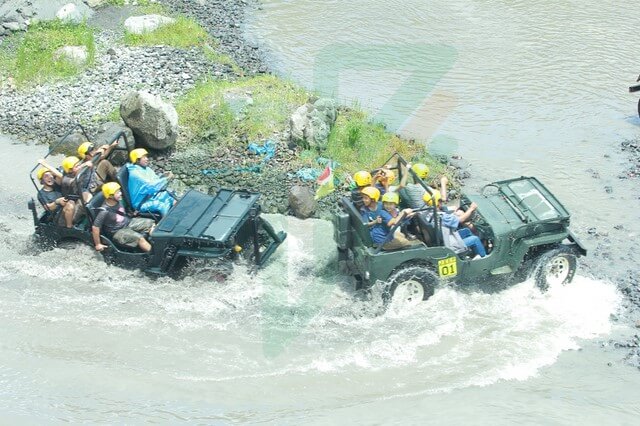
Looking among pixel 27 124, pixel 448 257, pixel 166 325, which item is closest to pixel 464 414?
pixel 448 257

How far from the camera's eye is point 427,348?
32.5 feet

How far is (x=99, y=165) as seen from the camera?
37.8ft

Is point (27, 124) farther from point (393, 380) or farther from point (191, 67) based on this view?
point (393, 380)

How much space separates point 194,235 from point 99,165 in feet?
6.97

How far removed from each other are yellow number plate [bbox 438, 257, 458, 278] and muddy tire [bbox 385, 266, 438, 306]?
11cm

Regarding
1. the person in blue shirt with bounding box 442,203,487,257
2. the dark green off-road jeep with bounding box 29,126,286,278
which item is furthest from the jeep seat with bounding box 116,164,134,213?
the person in blue shirt with bounding box 442,203,487,257

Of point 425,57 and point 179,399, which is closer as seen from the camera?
point 179,399

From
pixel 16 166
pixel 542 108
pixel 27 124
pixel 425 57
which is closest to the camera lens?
pixel 16 166

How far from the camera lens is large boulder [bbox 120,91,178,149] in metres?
13.5

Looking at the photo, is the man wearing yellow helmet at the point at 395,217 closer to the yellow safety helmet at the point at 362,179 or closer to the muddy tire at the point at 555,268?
the yellow safety helmet at the point at 362,179

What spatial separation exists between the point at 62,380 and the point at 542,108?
11009 millimetres

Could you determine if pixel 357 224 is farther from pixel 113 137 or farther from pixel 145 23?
pixel 145 23

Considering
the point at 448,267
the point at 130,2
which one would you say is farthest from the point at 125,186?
the point at 130,2

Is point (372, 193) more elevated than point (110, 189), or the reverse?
point (372, 193)
